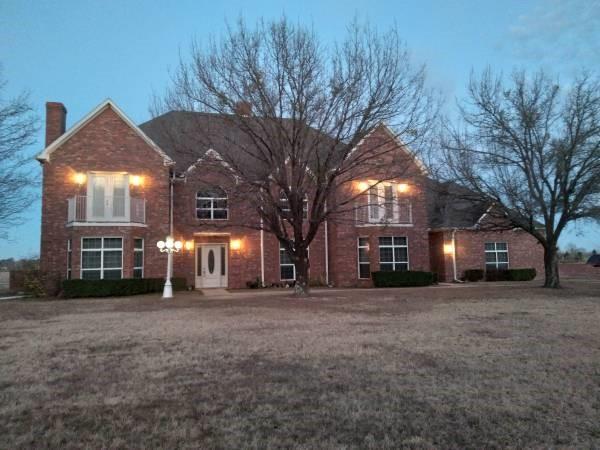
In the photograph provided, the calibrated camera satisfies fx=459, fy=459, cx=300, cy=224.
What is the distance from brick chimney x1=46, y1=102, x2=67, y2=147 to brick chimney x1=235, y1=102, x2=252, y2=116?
1159 centimetres

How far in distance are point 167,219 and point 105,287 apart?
4169 mm

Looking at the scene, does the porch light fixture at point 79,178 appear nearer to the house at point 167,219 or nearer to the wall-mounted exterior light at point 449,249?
the house at point 167,219

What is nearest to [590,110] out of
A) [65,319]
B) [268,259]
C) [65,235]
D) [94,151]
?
[268,259]

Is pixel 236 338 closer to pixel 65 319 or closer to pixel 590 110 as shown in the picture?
pixel 65 319

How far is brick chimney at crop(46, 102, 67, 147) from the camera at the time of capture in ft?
69.5

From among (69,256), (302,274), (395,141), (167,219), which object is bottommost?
(302,274)

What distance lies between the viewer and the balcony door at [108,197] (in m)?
20.1

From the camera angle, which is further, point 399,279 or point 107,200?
point 399,279

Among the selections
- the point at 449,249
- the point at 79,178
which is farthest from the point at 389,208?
the point at 79,178

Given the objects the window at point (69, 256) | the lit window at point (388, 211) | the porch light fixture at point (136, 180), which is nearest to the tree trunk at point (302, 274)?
the lit window at point (388, 211)

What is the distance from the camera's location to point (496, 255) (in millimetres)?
27188

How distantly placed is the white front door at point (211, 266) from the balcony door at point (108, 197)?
4.42 m

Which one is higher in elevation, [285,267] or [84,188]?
[84,188]

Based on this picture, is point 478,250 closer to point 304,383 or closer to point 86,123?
point 86,123
